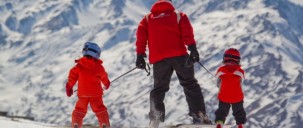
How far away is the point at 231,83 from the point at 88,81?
3333 millimetres

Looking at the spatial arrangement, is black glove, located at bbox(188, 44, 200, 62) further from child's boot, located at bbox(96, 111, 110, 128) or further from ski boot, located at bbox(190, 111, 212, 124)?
child's boot, located at bbox(96, 111, 110, 128)

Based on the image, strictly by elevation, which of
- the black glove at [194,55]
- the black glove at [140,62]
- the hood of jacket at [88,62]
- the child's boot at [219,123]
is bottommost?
the child's boot at [219,123]

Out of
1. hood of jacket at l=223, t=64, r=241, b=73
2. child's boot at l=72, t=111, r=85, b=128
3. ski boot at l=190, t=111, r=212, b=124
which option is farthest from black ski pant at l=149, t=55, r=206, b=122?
child's boot at l=72, t=111, r=85, b=128

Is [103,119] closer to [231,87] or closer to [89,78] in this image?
[89,78]

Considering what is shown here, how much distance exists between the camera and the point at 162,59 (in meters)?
13.6

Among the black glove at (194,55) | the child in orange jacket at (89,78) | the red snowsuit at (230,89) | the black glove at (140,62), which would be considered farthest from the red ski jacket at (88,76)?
the red snowsuit at (230,89)

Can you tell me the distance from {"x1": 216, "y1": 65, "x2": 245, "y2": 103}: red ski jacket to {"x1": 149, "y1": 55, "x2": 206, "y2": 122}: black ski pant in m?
0.58

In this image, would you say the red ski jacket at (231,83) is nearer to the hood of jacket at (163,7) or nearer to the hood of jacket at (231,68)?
the hood of jacket at (231,68)

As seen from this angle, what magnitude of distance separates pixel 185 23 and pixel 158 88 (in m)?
1.69

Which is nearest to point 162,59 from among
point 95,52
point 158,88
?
point 158,88

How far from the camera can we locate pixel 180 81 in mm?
13625

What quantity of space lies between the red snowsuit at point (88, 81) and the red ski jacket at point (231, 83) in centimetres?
272

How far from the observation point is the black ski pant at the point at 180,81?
13391mm

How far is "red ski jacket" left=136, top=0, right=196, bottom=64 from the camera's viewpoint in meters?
13.5
